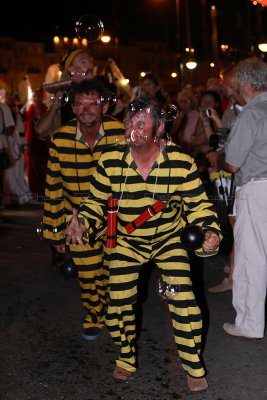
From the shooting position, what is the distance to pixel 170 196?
3.83 metres

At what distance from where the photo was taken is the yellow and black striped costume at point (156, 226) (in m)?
3.77

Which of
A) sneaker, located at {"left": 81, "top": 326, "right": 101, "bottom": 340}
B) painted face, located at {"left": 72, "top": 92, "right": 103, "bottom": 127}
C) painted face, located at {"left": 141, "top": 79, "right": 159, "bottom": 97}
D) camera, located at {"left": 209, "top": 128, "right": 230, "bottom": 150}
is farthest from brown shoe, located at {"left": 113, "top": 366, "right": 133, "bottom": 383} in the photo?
painted face, located at {"left": 141, "top": 79, "right": 159, "bottom": 97}

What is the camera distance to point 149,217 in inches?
148

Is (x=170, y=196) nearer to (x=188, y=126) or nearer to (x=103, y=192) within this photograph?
(x=103, y=192)

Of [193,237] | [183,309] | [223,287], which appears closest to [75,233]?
[193,237]

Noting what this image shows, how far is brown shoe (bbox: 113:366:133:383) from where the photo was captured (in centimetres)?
403

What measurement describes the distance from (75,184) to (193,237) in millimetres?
1411

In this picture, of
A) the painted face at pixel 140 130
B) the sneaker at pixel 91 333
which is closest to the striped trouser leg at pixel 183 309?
the painted face at pixel 140 130

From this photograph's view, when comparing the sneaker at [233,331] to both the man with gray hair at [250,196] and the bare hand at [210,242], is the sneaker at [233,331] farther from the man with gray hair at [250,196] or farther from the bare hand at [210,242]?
the bare hand at [210,242]

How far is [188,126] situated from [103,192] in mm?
5176

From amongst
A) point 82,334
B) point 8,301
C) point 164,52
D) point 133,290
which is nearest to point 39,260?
point 8,301

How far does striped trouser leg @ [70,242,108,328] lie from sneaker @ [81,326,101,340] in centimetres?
4

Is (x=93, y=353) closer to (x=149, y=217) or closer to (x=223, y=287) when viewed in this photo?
(x=149, y=217)

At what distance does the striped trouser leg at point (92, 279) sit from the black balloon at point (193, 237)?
1271 millimetres
